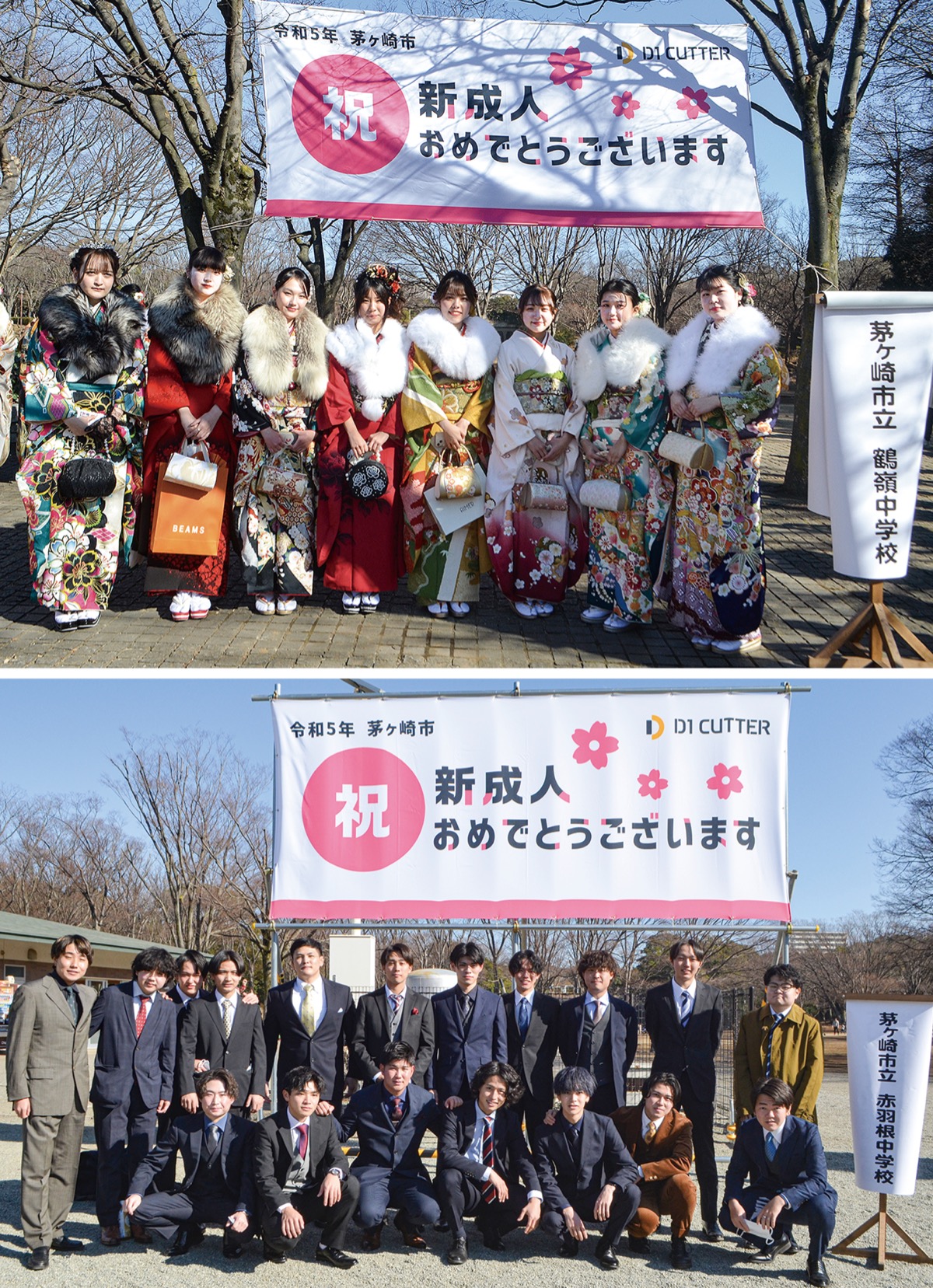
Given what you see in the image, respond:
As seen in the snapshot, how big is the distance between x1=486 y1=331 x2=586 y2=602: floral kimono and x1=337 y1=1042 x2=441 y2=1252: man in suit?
3022mm

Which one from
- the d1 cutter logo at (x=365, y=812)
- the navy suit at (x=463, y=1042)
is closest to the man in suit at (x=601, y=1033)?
the navy suit at (x=463, y=1042)

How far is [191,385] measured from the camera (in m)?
6.54

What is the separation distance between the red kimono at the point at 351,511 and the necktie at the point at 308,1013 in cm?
255

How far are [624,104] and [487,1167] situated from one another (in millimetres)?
6387

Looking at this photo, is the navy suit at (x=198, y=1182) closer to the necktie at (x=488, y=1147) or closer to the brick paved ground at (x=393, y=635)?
the necktie at (x=488, y=1147)

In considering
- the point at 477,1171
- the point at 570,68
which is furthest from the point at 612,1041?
the point at 570,68

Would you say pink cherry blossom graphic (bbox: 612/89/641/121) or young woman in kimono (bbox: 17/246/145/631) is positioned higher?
pink cherry blossom graphic (bbox: 612/89/641/121)

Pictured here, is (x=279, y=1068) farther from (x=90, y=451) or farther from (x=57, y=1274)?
(x=90, y=451)

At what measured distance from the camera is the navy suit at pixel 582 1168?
4.60 meters

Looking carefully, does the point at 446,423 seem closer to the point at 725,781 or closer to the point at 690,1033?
the point at 725,781

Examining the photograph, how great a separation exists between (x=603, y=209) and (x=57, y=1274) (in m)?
6.38

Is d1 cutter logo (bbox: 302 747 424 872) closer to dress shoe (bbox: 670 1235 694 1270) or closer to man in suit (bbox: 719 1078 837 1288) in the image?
man in suit (bbox: 719 1078 837 1288)

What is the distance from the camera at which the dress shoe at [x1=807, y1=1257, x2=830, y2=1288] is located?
4.30 metres

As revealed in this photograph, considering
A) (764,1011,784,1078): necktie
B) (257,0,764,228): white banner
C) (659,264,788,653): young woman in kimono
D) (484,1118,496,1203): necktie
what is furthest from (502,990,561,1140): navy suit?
(257,0,764,228): white banner
